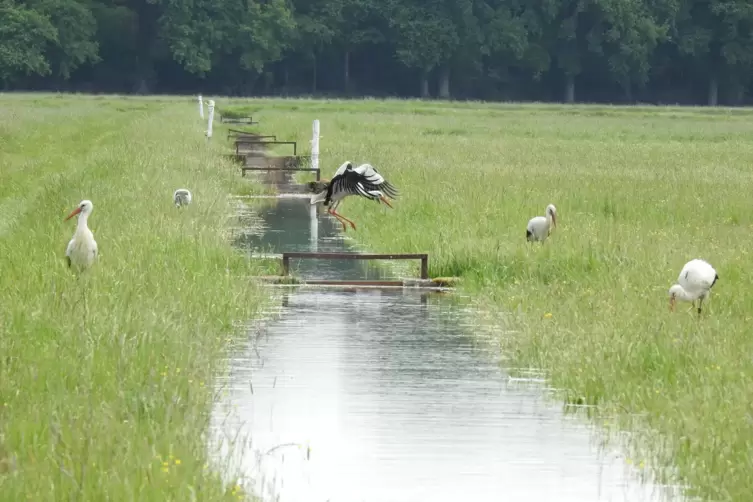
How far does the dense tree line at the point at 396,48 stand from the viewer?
100500mm

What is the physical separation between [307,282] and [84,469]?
9233mm

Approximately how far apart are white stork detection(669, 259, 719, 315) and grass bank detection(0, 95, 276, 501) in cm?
400

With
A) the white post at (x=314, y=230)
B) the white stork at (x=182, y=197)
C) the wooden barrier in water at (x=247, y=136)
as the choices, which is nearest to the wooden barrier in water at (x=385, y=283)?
the white post at (x=314, y=230)

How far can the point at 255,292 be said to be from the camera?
49.0 ft

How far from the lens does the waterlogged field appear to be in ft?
31.8

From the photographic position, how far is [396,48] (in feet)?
348

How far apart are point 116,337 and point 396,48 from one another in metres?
96.7

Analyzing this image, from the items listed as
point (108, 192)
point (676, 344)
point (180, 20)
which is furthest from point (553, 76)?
point (676, 344)

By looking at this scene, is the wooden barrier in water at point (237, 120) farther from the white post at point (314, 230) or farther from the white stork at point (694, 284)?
the white stork at point (694, 284)

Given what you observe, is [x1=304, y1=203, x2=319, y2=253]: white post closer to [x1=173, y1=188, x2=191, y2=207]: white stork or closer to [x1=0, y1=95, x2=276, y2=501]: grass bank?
[x1=0, y1=95, x2=276, y2=501]: grass bank

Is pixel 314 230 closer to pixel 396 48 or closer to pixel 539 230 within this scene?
pixel 539 230

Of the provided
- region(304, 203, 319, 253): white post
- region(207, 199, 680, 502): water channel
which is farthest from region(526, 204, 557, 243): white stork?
region(207, 199, 680, 502): water channel

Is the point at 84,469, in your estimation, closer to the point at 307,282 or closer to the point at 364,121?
the point at 307,282

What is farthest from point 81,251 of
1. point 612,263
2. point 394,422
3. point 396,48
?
point 396,48
